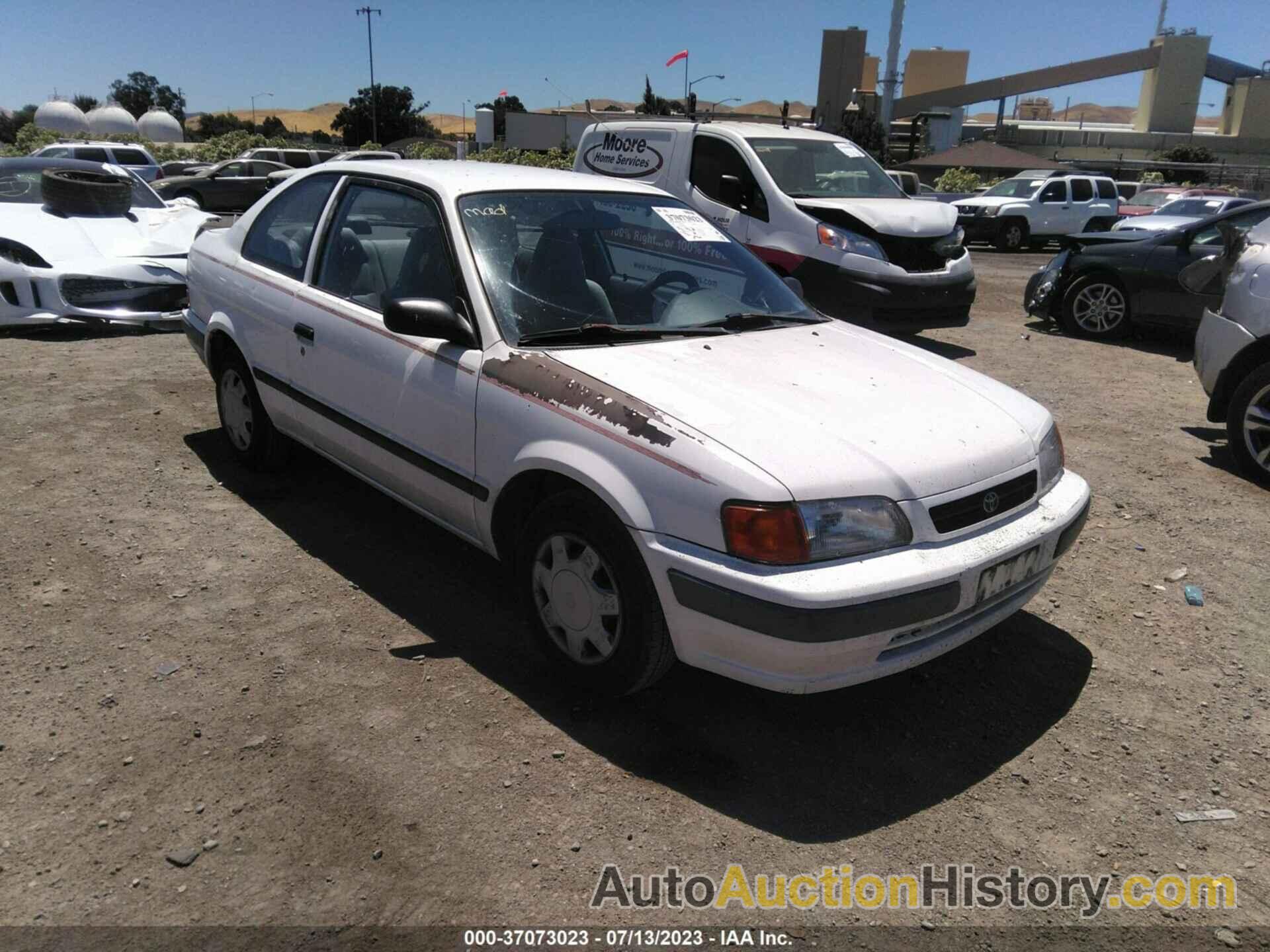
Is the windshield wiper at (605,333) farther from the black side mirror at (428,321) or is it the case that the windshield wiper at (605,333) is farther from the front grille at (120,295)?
the front grille at (120,295)

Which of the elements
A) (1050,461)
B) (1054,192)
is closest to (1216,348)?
(1050,461)

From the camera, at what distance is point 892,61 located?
48.9 metres

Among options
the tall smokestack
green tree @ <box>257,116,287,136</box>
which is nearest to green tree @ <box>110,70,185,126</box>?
green tree @ <box>257,116,287,136</box>

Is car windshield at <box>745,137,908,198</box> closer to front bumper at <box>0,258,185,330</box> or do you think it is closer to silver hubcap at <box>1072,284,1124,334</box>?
silver hubcap at <box>1072,284,1124,334</box>

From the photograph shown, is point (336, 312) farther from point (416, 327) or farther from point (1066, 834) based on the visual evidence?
point (1066, 834)

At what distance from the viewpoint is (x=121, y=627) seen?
350cm

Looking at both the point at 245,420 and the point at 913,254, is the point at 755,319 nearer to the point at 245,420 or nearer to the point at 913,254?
the point at 245,420

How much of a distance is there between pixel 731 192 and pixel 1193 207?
16492 mm

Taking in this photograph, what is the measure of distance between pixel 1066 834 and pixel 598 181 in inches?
124

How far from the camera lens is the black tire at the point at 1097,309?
977cm

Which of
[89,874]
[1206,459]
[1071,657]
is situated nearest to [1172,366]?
[1206,459]

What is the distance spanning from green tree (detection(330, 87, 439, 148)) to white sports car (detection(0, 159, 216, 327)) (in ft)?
268

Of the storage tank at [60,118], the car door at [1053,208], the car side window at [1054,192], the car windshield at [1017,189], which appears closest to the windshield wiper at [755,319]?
the car door at [1053,208]

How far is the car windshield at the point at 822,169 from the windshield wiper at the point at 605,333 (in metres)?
5.51
